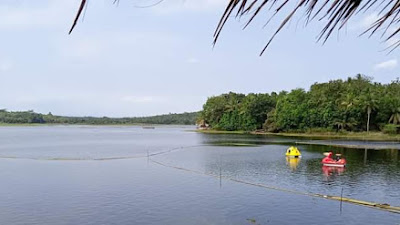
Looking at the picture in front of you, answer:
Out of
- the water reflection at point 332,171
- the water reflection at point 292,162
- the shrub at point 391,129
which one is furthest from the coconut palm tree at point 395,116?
the water reflection at point 332,171

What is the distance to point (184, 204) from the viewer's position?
67.1ft

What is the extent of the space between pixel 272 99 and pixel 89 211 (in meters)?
94.4

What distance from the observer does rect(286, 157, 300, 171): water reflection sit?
33756 mm

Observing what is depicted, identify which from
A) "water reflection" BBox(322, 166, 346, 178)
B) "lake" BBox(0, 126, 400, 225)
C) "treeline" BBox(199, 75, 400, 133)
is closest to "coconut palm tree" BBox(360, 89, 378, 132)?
"treeline" BBox(199, 75, 400, 133)

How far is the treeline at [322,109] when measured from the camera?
8162 cm

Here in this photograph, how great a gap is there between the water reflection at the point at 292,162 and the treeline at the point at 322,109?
48.2 m

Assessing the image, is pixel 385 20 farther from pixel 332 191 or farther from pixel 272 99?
pixel 272 99

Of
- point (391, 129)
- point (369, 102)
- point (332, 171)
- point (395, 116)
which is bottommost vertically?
point (332, 171)

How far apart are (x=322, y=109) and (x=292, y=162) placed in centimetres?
5603

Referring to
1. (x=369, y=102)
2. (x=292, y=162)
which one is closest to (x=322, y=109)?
(x=369, y=102)

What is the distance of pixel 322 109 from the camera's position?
8912cm

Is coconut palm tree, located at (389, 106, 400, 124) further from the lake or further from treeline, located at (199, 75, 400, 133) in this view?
the lake

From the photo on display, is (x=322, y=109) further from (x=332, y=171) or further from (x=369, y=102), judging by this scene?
(x=332, y=171)

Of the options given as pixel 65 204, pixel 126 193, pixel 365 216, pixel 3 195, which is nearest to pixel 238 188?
pixel 126 193
